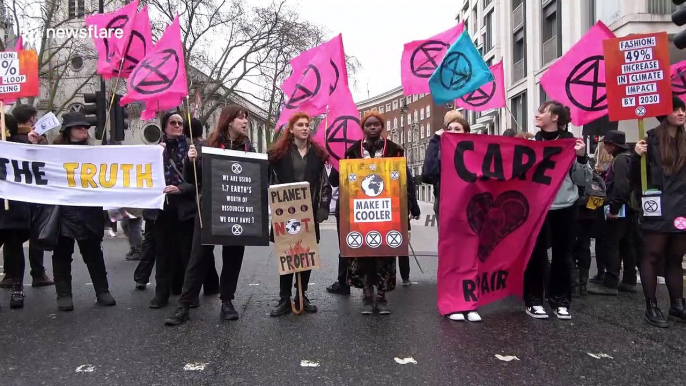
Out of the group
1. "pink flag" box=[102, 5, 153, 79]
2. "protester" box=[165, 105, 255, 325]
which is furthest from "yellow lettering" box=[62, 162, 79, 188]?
"pink flag" box=[102, 5, 153, 79]

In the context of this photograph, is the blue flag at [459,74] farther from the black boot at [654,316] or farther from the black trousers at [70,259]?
the black trousers at [70,259]

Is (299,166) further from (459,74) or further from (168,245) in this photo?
(459,74)

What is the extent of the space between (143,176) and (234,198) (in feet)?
3.67

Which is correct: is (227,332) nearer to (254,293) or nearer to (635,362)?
(254,293)

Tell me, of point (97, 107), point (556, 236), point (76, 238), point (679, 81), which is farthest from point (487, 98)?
point (97, 107)

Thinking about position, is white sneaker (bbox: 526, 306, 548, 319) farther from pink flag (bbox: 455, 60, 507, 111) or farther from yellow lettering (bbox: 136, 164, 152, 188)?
pink flag (bbox: 455, 60, 507, 111)

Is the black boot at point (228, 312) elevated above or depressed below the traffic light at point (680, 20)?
below

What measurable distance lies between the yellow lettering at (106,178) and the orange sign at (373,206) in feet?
7.42

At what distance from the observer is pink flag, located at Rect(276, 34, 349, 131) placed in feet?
22.4

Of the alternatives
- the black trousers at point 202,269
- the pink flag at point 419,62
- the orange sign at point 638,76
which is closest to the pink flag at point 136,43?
the black trousers at point 202,269

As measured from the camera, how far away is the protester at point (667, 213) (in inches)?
185

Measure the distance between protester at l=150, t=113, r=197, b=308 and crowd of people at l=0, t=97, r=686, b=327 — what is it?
1 cm

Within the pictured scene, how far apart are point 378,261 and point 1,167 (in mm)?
3743

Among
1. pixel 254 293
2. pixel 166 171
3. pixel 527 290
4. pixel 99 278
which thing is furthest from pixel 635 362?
pixel 99 278
